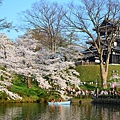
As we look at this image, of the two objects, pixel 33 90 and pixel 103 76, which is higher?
pixel 103 76

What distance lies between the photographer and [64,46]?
55.6m

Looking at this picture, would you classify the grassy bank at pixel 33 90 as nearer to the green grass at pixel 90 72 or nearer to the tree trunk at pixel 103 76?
the green grass at pixel 90 72

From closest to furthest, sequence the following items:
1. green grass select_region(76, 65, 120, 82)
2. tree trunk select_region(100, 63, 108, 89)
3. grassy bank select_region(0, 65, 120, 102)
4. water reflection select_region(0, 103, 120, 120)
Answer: water reflection select_region(0, 103, 120, 120) → grassy bank select_region(0, 65, 120, 102) → tree trunk select_region(100, 63, 108, 89) → green grass select_region(76, 65, 120, 82)

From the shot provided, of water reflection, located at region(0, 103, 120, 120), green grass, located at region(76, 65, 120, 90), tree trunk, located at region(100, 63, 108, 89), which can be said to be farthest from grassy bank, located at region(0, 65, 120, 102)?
water reflection, located at region(0, 103, 120, 120)

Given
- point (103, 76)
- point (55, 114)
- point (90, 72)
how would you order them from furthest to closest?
point (90, 72), point (103, 76), point (55, 114)

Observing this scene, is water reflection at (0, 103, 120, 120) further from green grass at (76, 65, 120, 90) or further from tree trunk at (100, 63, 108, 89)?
green grass at (76, 65, 120, 90)

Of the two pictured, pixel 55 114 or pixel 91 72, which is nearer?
pixel 55 114

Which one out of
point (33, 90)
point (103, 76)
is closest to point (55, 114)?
point (33, 90)

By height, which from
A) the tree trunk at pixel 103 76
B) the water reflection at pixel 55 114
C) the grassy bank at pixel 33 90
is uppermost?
the tree trunk at pixel 103 76

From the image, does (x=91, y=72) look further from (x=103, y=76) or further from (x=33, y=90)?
(x=33, y=90)

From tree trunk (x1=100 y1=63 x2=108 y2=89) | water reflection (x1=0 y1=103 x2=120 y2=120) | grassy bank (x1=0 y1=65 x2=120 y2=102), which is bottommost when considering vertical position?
water reflection (x1=0 y1=103 x2=120 y2=120)

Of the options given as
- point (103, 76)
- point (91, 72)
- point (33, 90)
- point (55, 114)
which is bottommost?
point (55, 114)

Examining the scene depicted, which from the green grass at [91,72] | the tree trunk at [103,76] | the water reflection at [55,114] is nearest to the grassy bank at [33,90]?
the green grass at [91,72]

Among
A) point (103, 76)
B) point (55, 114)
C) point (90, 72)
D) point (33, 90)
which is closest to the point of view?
point (55, 114)
